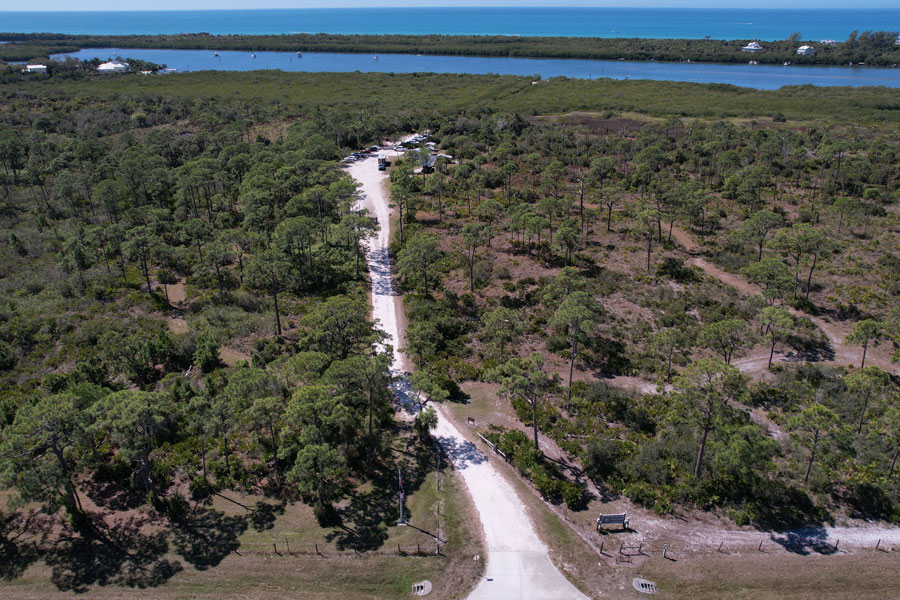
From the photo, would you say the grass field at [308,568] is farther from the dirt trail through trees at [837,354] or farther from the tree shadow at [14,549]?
the dirt trail through trees at [837,354]

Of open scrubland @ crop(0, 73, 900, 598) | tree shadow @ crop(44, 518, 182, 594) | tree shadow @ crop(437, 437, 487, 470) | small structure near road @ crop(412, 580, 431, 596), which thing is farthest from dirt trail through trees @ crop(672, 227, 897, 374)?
tree shadow @ crop(44, 518, 182, 594)

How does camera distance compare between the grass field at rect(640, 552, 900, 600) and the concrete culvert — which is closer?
the grass field at rect(640, 552, 900, 600)

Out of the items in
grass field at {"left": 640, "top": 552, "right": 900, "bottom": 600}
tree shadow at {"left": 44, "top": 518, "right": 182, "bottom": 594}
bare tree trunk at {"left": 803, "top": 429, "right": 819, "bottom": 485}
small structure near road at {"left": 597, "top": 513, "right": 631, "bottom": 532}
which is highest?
bare tree trunk at {"left": 803, "top": 429, "right": 819, "bottom": 485}

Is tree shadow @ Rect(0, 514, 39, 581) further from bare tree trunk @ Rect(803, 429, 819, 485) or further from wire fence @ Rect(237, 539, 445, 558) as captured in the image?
bare tree trunk @ Rect(803, 429, 819, 485)

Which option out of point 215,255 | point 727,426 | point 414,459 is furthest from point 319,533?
point 215,255

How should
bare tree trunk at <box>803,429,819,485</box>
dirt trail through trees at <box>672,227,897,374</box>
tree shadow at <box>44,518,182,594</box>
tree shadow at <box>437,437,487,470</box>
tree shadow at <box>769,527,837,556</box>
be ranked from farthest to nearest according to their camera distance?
dirt trail through trees at <box>672,227,897,374</box>, tree shadow at <box>437,437,487,470</box>, bare tree trunk at <box>803,429,819,485</box>, tree shadow at <box>769,527,837,556</box>, tree shadow at <box>44,518,182,594</box>

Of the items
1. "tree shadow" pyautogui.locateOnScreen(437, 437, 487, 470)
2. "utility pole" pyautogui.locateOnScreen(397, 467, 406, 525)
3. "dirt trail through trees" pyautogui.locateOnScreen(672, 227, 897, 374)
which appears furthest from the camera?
"dirt trail through trees" pyautogui.locateOnScreen(672, 227, 897, 374)
